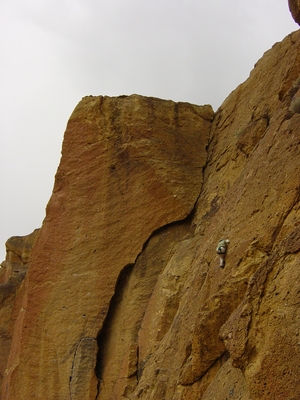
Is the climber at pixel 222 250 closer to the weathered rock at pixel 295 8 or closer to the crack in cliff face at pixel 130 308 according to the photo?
the crack in cliff face at pixel 130 308

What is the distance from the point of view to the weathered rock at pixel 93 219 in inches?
563

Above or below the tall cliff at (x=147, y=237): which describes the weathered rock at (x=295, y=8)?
above

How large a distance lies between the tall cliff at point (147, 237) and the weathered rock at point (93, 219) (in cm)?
3

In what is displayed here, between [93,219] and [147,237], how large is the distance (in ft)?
5.15

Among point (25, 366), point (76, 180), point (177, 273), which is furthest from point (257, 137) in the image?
point (25, 366)

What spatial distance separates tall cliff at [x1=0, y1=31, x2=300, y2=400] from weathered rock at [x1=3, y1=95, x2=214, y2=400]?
0.10 feet

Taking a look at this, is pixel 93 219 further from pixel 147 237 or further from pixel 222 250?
pixel 222 250

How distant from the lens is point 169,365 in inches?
428

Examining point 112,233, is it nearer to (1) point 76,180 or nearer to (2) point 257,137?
(1) point 76,180

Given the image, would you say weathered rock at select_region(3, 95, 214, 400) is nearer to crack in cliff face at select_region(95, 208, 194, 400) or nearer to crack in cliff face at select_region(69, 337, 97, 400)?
crack in cliff face at select_region(69, 337, 97, 400)

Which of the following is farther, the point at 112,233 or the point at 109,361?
the point at 112,233

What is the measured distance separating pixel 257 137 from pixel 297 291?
21.5 ft

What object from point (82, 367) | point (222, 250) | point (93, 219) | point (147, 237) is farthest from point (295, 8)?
point (82, 367)

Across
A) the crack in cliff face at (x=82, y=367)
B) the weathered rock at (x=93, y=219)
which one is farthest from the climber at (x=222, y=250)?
the crack in cliff face at (x=82, y=367)
